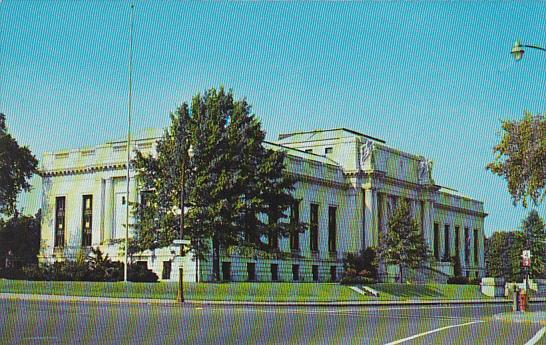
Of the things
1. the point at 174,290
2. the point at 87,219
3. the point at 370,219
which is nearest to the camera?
the point at 174,290

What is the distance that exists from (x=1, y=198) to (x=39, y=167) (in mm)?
16061

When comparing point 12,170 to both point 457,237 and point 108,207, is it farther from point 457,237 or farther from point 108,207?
point 457,237

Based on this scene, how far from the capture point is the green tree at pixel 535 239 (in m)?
124

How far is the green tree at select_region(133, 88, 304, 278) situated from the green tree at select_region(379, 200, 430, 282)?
21.3 meters

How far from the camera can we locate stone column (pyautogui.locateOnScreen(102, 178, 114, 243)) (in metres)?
76.9

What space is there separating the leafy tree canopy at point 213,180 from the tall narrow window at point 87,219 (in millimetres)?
22199

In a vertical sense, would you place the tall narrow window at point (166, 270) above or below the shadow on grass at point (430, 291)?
above

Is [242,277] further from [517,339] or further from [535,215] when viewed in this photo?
[535,215]

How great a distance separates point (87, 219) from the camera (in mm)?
79312

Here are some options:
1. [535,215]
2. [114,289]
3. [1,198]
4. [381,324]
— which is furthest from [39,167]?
[535,215]

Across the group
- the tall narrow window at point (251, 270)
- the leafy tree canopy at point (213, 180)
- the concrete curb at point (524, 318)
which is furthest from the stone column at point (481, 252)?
the concrete curb at point (524, 318)

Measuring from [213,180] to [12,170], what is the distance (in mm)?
30617

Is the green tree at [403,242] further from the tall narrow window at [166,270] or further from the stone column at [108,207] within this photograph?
the stone column at [108,207]

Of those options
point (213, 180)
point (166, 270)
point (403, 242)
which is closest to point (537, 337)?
point (213, 180)
